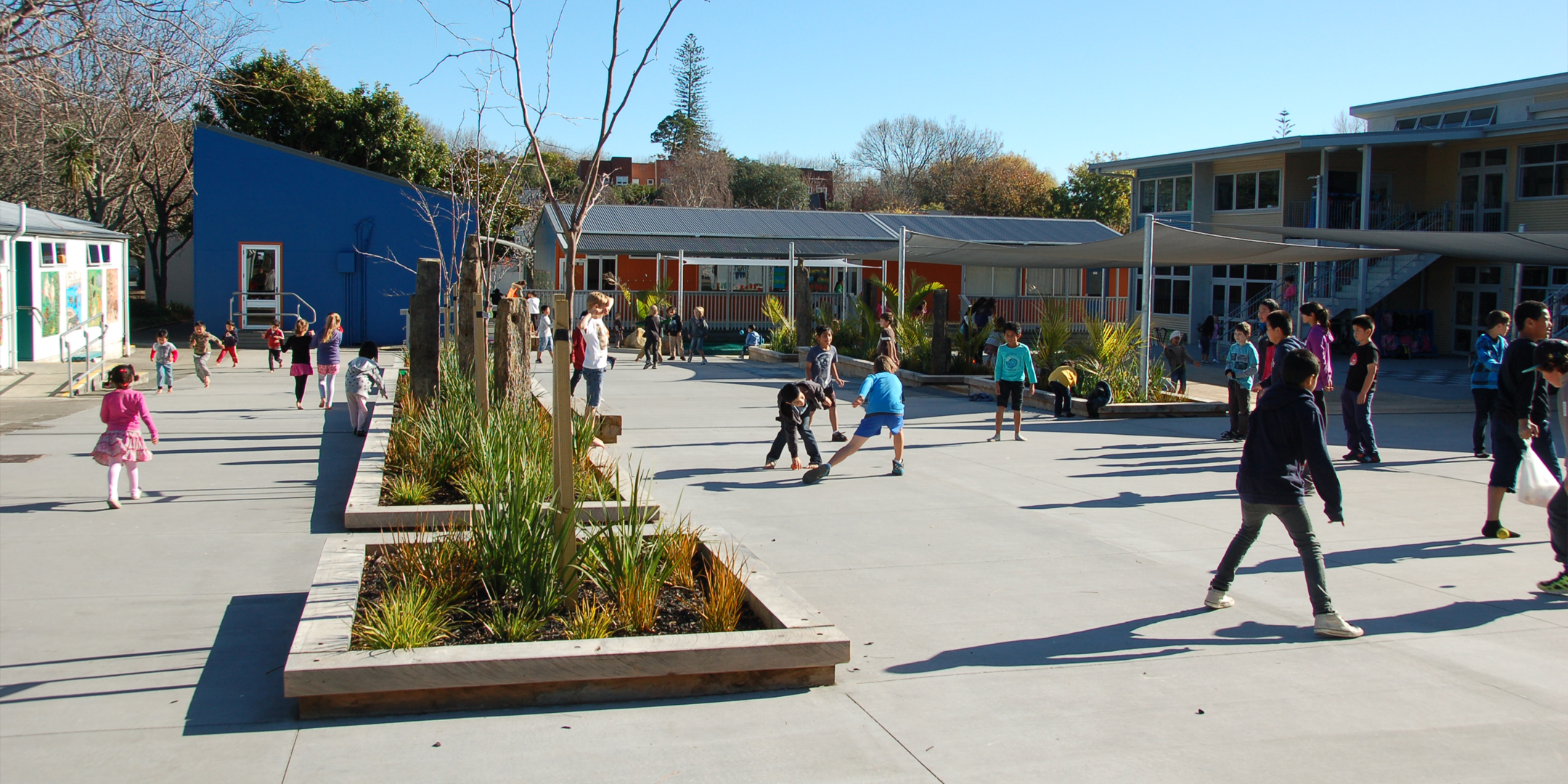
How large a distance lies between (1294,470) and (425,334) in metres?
8.71

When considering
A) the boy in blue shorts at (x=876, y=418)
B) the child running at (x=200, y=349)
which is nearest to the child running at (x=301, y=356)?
the child running at (x=200, y=349)

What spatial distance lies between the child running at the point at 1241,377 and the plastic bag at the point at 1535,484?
627cm

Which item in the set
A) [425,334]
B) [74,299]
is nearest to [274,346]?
[74,299]

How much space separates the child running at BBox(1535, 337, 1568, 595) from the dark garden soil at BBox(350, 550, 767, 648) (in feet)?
15.5

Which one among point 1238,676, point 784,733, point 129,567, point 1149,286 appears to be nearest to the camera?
point 784,733

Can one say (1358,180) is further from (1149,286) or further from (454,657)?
(454,657)

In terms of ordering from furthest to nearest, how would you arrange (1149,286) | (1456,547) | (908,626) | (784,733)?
(1149,286) → (1456,547) → (908,626) → (784,733)

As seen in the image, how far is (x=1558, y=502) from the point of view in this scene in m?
6.80

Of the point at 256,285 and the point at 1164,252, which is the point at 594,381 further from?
the point at 256,285

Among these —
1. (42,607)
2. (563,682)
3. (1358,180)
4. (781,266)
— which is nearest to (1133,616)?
(563,682)

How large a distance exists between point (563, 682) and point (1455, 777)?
3364 millimetres

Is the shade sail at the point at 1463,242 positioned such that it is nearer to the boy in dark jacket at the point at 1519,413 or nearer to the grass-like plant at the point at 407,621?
the boy in dark jacket at the point at 1519,413

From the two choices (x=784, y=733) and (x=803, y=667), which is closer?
(x=784, y=733)

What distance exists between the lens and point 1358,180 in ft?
109
